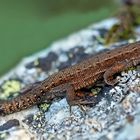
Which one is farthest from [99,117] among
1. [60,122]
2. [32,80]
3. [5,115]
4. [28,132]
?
[32,80]

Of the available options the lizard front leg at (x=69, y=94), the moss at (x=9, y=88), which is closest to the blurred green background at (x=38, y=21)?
the moss at (x=9, y=88)

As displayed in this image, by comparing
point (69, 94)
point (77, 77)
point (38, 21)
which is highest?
point (38, 21)

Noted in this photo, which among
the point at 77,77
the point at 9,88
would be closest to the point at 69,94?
the point at 77,77

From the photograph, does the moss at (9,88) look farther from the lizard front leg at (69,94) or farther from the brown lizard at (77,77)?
the lizard front leg at (69,94)

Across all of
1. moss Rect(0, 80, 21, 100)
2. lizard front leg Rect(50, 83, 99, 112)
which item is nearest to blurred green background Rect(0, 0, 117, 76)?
moss Rect(0, 80, 21, 100)

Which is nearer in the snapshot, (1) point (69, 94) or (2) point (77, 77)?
(1) point (69, 94)

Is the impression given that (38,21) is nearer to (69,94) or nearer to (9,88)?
(9,88)
